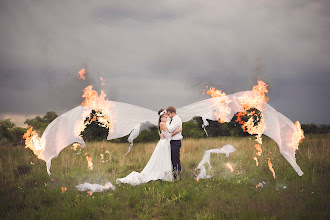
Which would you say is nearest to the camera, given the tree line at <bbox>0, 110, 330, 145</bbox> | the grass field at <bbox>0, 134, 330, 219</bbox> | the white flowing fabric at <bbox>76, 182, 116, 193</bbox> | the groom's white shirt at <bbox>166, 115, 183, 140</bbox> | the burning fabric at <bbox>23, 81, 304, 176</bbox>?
the grass field at <bbox>0, 134, 330, 219</bbox>

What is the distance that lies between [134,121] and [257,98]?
429 cm

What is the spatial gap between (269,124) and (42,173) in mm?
9160

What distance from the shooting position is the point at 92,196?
712 centimetres

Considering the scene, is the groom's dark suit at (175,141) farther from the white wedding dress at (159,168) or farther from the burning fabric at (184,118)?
the burning fabric at (184,118)

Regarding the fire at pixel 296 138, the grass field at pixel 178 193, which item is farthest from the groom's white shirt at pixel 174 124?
the fire at pixel 296 138

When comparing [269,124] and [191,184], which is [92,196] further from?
[269,124]

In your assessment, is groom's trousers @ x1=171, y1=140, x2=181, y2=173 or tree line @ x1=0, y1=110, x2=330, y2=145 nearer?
groom's trousers @ x1=171, y1=140, x2=181, y2=173

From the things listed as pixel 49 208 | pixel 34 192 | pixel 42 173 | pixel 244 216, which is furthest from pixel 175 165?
pixel 42 173

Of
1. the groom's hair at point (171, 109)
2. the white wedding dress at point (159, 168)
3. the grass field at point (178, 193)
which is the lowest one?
the grass field at point (178, 193)

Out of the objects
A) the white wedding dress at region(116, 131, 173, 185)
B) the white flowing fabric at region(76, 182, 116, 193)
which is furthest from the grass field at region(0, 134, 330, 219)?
the white wedding dress at region(116, 131, 173, 185)

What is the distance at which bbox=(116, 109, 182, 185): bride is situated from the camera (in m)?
8.47

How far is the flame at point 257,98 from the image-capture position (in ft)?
26.3

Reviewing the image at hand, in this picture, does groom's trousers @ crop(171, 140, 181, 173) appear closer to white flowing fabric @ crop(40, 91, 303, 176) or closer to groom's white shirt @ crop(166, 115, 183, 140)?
groom's white shirt @ crop(166, 115, 183, 140)

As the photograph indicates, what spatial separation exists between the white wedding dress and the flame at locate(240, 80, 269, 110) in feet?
9.44
